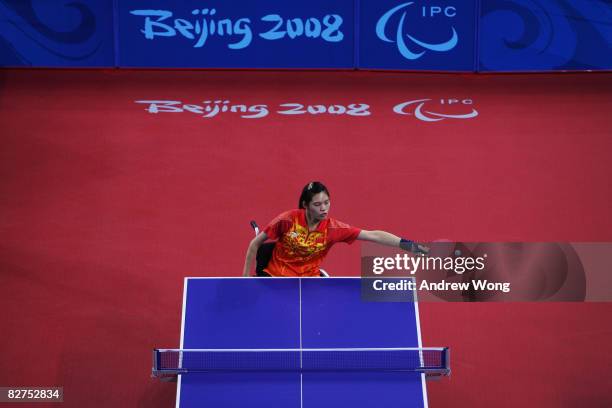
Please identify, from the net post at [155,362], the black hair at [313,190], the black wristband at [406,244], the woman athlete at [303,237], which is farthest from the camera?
the woman athlete at [303,237]

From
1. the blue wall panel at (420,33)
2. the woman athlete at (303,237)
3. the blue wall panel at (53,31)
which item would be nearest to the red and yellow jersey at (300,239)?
the woman athlete at (303,237)

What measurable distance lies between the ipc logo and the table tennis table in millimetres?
5073

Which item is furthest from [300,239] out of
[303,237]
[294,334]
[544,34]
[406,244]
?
[544,34]

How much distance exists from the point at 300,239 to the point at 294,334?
3.57 ft

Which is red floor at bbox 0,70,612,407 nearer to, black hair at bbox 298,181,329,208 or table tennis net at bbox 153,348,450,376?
table tennis net at bbox 153,348,450,376

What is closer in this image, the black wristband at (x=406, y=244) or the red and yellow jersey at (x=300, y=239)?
the black wristband at (x=406, y=244)

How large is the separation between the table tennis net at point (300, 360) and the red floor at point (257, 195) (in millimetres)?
1806

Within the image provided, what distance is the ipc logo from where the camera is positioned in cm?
952

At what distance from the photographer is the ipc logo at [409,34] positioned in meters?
9.52

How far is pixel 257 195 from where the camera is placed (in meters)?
8.24

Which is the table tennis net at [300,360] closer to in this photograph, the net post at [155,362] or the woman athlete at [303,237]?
the net post at [155,362]

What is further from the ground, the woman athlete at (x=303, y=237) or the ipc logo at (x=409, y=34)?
the ipc logo at (x=409, y=34)

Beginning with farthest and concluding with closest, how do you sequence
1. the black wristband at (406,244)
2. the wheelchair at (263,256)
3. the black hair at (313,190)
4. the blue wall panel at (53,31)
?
1. the blue wall panel at (53,31)
2. the wheelchair at (263,256)
3. the black hair at (313,190)
4. the black wristband at (406,244)

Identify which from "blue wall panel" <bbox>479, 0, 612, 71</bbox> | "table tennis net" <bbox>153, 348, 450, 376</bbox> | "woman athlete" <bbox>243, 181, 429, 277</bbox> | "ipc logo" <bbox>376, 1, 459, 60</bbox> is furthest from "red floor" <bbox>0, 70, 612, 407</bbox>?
"table tennis net" <bbox>153, 348, 450, 376</bbox>
